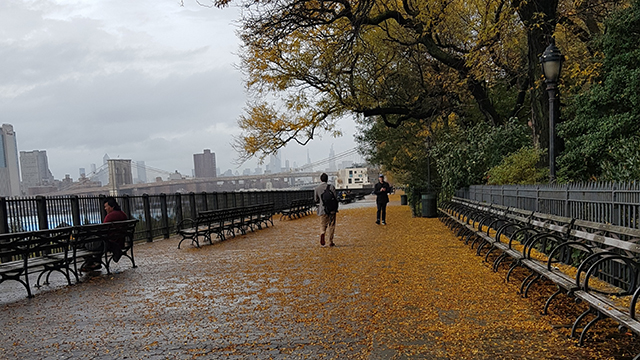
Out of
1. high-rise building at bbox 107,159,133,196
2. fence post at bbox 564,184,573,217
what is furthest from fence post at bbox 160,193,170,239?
fence post at bbox 564,184,573,217

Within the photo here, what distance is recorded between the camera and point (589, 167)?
507 inches

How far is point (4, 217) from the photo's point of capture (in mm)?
10438

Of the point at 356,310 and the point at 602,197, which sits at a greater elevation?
the point at 602,197

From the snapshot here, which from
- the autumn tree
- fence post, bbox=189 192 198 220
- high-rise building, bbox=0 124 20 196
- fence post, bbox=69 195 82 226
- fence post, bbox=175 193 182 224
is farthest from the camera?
high-rise building, bbox=0 124 20 196

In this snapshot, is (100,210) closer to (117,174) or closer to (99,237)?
(99,237)

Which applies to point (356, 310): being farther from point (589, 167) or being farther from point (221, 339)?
point (589, 167)

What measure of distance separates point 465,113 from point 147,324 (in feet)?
67.4

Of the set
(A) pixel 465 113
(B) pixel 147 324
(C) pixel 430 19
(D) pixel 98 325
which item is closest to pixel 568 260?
(B) pixel 147 324

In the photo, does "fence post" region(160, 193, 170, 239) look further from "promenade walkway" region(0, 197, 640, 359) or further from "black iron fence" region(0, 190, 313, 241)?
"promenade walkway" region(0, 197, 640, 359)

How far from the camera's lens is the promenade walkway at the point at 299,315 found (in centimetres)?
448

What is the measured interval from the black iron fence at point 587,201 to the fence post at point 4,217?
11129 mm

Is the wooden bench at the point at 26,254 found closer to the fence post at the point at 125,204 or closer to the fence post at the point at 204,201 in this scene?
the fence post at the point at 125,204

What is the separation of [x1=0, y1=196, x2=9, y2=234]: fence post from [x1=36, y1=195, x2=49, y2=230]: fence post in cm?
95

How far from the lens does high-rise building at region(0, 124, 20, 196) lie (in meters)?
25.7
